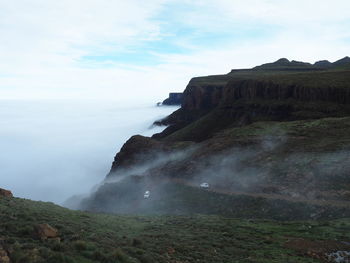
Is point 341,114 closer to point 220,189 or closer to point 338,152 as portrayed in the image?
point 338,152

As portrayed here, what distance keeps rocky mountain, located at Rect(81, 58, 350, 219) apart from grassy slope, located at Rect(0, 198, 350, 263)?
10249mm

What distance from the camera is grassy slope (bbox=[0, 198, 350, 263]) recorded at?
14688mm

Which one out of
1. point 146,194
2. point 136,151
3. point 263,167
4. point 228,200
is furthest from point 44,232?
point 136,151

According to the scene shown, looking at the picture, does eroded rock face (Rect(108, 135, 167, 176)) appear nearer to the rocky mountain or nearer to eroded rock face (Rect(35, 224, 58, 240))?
the rocky mountain

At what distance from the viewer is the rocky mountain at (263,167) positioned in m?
42.3

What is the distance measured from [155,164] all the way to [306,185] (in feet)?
123

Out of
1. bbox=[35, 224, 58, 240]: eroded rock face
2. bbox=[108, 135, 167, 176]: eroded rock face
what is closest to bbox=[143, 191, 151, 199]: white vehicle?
bbox=[108, 135, 167, 176]: eroded rock face

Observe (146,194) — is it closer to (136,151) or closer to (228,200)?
(228,200)

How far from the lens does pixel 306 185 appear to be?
44125 millimetres

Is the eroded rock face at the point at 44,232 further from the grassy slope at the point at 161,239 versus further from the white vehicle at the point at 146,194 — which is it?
the white vehicle at the point at 146,194

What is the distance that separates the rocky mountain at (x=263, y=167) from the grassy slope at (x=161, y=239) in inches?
403

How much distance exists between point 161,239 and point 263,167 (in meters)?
34.9

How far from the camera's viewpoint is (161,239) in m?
21.5

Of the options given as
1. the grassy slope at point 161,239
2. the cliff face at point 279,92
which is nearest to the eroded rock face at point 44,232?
the grassy slope at point 161,239
